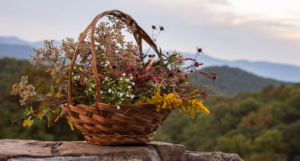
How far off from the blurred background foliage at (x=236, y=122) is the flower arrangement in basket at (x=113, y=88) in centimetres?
1051

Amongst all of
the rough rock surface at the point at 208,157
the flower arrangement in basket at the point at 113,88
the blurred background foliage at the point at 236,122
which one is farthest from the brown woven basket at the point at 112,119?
the blurred background foliage at the point at 236,122

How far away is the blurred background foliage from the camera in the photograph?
1252cm

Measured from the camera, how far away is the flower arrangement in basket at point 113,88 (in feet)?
6.01

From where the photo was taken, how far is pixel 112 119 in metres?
1.83

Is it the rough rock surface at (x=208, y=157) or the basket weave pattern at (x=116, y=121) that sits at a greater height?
the basket weave pattern at (x=116, y=121)

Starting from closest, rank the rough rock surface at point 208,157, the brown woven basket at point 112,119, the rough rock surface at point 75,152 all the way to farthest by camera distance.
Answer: the brown woven basket at point 112,119 < the rough rock surface at point 75,152 < the rough rock surface at point 208,157

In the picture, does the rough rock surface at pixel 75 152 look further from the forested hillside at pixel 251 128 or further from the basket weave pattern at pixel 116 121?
the forested hillside at pixel 251 128

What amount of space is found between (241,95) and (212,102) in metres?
3.47

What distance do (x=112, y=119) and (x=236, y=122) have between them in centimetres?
2376

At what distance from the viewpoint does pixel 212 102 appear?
93.7 ft

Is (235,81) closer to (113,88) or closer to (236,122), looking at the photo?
(236,122)

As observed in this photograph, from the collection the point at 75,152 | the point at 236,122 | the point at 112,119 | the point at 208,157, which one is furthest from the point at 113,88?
the point at 236,122

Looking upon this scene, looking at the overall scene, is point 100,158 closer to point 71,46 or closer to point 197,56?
point 71,46

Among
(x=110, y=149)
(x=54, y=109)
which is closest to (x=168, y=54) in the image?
(x=110, y=149)
